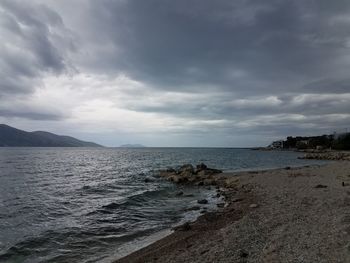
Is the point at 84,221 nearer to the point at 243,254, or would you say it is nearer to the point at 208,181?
the point at 243,254

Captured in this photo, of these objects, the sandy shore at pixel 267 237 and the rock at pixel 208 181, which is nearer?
the sandy shore at pixel 267 237

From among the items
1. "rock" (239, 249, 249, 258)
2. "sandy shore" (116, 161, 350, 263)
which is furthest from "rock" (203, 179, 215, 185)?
"rock" (239, 249, 249, 258)

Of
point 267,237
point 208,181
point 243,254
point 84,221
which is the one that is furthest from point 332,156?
Result: point 243,254

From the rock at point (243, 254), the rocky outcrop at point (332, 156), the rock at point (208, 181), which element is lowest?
the rock at point (208, 181)

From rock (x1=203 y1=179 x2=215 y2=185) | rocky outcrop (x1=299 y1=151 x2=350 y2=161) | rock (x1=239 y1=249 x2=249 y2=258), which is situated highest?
rocky outcrop (x1=299 y1=151 x2=350 y2=161)

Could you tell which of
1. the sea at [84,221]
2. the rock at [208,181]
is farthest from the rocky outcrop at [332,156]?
the sea at [84,221]

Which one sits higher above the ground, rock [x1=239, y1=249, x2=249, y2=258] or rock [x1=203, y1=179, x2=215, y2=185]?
rock [x1=239, y1=249, x2=249, y2=258]

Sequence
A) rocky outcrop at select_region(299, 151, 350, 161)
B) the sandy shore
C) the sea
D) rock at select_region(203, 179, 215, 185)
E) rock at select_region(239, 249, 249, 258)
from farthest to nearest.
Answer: rocky outcrop at select_region(299, 151, 350, 161)
rock at select_region(203, 179, 215, 185)
the sea
rock at select_region(239, 249, 249, 258)
the sandy shore

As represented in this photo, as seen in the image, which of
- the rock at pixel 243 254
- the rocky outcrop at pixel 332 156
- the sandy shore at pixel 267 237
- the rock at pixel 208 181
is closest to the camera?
the sandy shore at pixel 267 237

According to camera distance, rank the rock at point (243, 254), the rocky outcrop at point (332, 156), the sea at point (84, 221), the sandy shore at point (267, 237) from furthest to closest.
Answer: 1. the rocky outcrop at point (332, 156)
2. the sea at point (84, 221)
3. the rock at point (243, 254)
4. the sandy shore at point (267, 237)

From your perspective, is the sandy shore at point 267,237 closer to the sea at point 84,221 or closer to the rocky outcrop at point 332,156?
the sea at point 84,221

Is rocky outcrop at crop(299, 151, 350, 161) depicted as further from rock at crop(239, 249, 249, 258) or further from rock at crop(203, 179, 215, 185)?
rock at crop(239, 249, 249, 258)

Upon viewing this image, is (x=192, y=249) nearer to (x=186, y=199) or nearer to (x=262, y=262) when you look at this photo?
(x=262, y=262)

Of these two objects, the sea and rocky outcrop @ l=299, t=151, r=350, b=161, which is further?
rocky outcrop @ l=299, t=151, r=350, b=161
